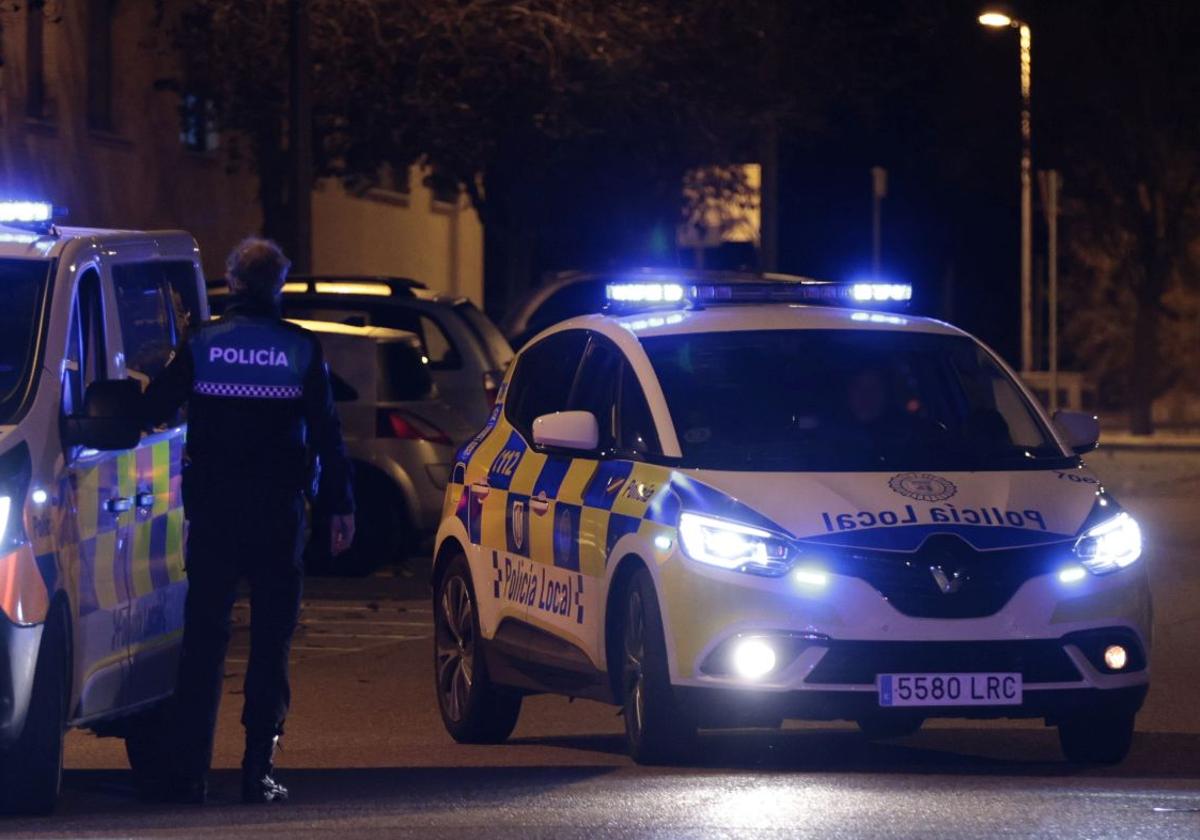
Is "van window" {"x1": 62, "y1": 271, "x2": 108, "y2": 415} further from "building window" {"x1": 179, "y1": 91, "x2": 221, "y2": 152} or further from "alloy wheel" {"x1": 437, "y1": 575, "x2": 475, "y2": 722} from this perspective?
"building window" {"x1": 179, "y1": 91, "x2": 221, "y2": 152}

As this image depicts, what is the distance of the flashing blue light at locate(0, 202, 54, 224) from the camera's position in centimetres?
945

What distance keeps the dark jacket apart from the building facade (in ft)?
58.0

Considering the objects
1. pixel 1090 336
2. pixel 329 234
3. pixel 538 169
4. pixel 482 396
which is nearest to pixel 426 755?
pixel 482 396

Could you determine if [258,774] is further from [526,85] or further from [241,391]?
[526,85]

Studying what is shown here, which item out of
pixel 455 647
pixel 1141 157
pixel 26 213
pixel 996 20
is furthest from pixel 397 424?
pixel 996 20

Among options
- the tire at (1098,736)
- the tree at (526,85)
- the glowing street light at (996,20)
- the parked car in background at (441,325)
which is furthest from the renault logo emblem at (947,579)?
the glowing street light at (996,20)

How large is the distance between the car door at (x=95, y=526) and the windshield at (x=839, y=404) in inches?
75.8

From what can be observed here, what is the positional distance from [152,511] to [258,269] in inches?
41.9

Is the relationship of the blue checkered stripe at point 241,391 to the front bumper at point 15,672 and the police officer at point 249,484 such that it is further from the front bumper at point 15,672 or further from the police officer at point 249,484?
the front bumper at point 15,672

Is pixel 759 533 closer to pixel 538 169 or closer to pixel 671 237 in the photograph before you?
pixel 538 169

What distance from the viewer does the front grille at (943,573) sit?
9133 millimetres

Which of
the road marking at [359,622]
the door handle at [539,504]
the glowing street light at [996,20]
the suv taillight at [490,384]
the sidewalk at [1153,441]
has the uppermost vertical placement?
the glowing street light at [996,20]

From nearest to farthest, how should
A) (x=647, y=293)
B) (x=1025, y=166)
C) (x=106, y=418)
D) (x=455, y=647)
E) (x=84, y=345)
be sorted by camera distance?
(x=106, y=418) → (x=84, y=345) → (x=647, y=293) → (x=455, y=647) → (x=1025, y=166)

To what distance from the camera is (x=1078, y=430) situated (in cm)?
1038
